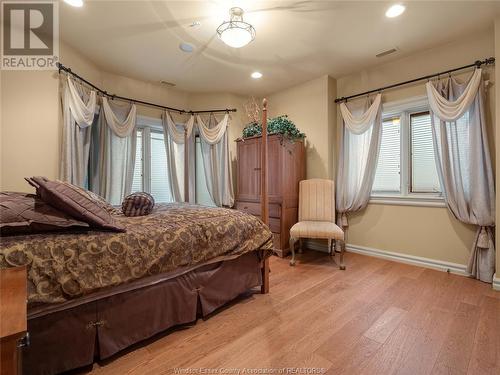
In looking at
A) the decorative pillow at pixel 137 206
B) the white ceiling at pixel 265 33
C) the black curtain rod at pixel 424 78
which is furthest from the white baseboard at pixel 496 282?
the decorative pillow at pixel 137 206

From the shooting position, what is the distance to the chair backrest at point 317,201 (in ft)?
11.0

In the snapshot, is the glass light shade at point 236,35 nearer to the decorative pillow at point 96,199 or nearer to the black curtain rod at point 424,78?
the decorative pillow at point 96,199

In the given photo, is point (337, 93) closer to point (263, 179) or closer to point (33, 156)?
point (263, 179)

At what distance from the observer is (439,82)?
2721 mm

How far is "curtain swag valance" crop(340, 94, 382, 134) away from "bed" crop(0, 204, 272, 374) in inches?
90.1

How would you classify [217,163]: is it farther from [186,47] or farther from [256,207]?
[186,47]

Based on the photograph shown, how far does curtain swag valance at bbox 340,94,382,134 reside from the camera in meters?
3.15

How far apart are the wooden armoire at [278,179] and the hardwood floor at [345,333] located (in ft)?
3.38

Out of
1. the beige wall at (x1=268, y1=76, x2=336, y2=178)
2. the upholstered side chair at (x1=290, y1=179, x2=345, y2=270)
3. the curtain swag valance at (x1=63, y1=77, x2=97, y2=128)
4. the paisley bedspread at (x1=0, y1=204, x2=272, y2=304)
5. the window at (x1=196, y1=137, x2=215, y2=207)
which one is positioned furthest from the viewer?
the window at (x1=196, y1=137, x2=215, y2=207)

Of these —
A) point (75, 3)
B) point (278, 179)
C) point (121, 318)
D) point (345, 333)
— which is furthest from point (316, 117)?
point (121, 318)

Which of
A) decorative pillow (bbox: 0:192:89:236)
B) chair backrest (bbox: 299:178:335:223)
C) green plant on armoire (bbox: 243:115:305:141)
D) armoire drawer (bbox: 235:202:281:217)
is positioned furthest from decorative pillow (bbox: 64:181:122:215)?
chair backrest (bbox: 299:178:335:223)

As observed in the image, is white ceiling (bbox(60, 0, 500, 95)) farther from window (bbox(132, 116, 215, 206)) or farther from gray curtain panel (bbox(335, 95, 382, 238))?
window (bbox(132, 116, 215, 206))

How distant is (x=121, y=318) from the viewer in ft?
4.67

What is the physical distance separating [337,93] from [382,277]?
266 cm
